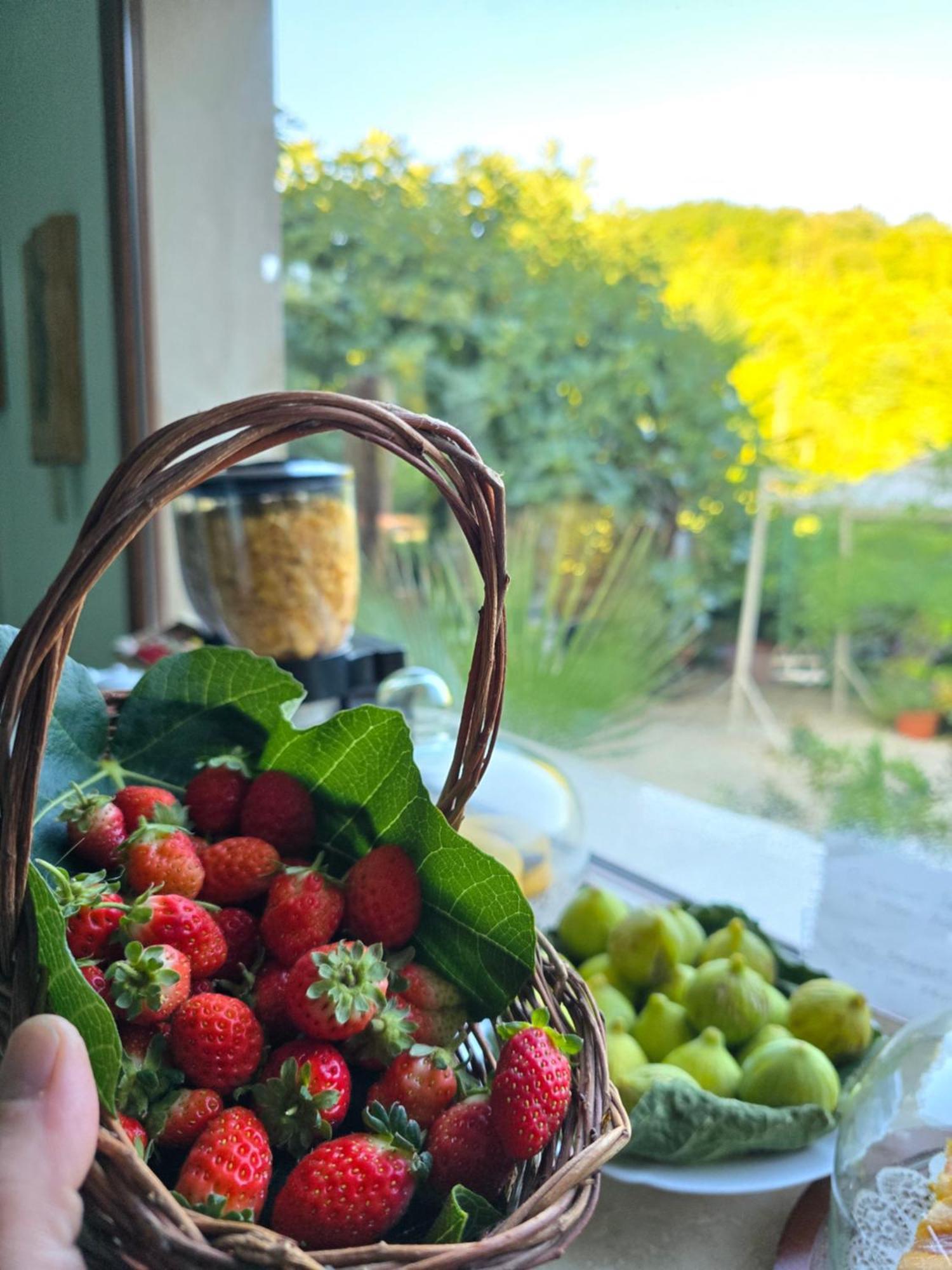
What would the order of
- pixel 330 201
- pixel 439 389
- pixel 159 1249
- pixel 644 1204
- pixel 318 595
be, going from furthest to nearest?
pixel 439 389, pixel 330 201, pixel 318 595, pixel 644 1204, pixel 159 1249

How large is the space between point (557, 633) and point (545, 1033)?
76 cm

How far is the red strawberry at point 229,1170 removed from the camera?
0.95 feet

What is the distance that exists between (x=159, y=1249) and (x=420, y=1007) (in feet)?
0.45

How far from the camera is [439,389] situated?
76.6 inches

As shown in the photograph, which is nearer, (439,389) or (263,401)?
(263,401)

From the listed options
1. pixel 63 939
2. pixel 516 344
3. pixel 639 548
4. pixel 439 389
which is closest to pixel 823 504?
pixel 639 548

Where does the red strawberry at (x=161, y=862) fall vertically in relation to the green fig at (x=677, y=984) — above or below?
above

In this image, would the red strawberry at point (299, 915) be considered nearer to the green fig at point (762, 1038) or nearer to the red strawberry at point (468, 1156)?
the red strawberry at point (468, 1156)

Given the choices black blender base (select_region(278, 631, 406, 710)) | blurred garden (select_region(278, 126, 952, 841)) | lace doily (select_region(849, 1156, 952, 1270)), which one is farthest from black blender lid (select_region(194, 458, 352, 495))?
lace doily (select_region(849, 1156, 952, 1270))

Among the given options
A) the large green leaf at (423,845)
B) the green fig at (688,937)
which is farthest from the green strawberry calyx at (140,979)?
the green fig at (688,937)

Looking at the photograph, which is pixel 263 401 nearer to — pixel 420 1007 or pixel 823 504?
pixel 420 1007

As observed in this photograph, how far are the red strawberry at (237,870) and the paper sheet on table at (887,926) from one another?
39 centimetres

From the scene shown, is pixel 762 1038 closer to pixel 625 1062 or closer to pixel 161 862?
pixel 625 1062

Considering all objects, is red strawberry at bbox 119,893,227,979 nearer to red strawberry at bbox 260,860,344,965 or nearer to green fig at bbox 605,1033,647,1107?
red strawberry at bbox 260,860,344,965
